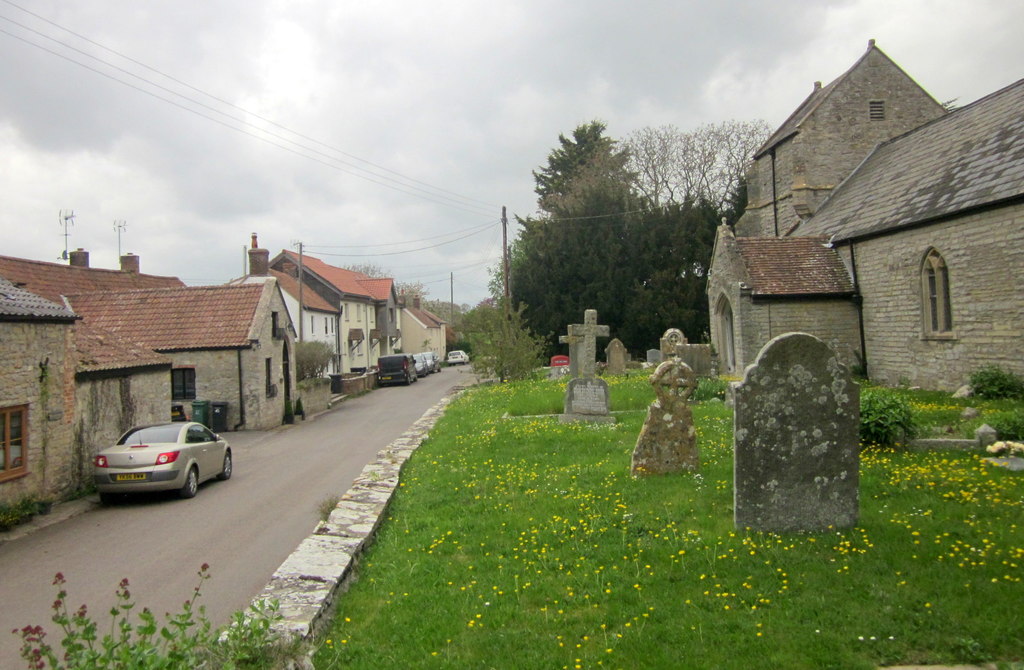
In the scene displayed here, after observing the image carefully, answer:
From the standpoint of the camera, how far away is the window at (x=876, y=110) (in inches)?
1163

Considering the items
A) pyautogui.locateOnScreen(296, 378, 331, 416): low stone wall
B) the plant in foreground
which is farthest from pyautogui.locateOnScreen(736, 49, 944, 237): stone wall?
the plant in foreground

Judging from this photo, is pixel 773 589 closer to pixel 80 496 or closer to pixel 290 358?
pixel 80 496

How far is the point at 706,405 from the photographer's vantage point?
16547mm

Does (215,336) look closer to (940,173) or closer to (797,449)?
(797,449)

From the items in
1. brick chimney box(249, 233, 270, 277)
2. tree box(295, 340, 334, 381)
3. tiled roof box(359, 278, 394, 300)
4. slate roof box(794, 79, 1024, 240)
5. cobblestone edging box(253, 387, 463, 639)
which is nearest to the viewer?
cobblestone edging box(253, 387, 463, 639)

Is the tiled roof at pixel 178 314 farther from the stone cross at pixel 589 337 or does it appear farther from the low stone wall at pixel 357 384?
the low stone wall at pixel 357 384

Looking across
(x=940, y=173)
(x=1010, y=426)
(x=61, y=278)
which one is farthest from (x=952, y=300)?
(x=61, y=278)

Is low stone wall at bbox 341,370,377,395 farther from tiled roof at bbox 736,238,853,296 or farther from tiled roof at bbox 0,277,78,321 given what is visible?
tiled roof at bbox 0,277,78,321

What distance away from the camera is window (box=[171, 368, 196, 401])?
25.4 meters

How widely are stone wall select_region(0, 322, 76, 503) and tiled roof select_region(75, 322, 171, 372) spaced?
3.05 feet

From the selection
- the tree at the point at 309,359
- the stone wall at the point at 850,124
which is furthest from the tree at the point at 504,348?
the stone wall at the point at 850,124

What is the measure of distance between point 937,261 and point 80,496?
20921 mm

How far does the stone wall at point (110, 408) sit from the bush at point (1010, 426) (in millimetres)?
16536

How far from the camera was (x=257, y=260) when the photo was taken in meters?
36.8
